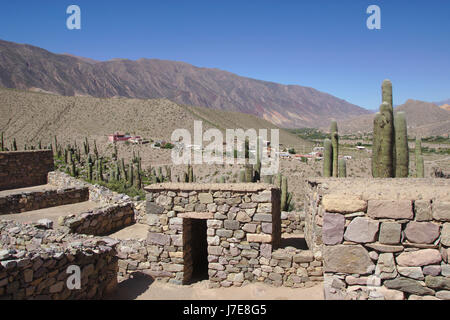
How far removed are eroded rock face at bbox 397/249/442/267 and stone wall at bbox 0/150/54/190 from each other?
2060 centimetres

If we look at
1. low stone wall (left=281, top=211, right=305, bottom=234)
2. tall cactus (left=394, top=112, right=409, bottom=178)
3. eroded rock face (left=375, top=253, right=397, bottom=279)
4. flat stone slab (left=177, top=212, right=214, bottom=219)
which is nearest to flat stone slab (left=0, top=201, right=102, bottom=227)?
flat stone slab (left=177, top=212, right=214, bottom=219)

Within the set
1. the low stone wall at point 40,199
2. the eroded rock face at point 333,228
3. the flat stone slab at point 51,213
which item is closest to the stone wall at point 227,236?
the eroded rock face at point 333,228

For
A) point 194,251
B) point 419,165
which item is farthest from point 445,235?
point 419,165

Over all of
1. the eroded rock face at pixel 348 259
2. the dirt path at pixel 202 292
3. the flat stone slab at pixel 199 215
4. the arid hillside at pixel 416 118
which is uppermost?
the arid hillside at pixel 416 118

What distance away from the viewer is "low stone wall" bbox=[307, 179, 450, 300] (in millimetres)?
3340

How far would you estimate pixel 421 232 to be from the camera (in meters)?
3.35

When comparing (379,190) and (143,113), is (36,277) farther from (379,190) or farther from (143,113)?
(143,113)

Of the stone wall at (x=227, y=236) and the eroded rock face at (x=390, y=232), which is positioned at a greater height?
the eroded rock face at (x=390, y=232)

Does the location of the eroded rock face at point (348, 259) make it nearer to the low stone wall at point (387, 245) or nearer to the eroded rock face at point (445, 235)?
the low stone wall at point (387, 245)

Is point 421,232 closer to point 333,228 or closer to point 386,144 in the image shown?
point 333,228

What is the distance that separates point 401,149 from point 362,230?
25.1ft

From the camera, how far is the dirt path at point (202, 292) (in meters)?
6.52

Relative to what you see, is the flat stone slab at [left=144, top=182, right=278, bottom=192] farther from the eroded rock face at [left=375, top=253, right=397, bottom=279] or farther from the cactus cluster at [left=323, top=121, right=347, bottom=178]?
the cactus cluster at [left=323, top=121, right=347, bottom=178]

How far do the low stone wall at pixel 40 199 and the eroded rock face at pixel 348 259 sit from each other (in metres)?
14.7
